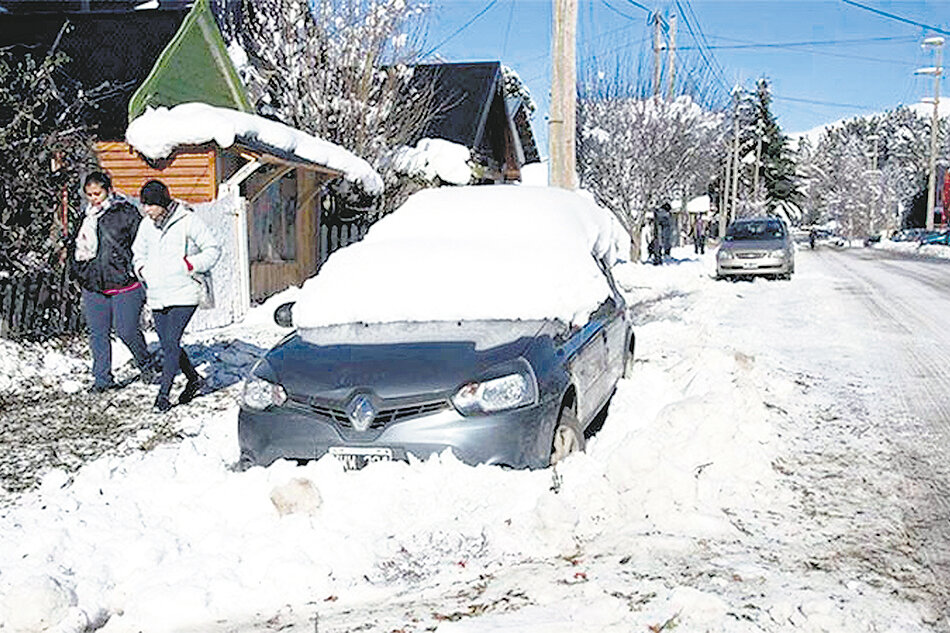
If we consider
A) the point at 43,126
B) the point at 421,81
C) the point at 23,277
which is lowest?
the point at 23,277

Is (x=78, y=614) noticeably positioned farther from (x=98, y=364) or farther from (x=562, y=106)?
(x=562, y=106)

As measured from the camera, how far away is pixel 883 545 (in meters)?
3.94

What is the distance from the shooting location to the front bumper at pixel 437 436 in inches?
171

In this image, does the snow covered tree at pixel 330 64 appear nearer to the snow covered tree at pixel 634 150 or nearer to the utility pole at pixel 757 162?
the snow covered tree at pixel 634 150

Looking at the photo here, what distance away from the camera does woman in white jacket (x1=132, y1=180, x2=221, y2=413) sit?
21.8ft

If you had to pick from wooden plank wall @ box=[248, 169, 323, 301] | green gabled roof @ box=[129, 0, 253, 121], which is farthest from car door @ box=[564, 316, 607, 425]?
wooden plank wall @ box=[248, 169, 323, 301]

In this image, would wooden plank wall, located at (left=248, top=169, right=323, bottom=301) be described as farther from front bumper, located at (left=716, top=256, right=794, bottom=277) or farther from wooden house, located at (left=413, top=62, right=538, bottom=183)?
front bumper, located at (left=716, top=256, right=794, bottom=277)

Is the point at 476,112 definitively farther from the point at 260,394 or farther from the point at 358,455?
the point at 358,455

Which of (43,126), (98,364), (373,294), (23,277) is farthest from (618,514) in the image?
(43,126)

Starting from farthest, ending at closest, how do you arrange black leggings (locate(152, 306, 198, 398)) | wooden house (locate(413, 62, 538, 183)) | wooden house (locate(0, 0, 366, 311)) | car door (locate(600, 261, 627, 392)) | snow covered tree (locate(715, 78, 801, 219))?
1. snow covered tree (locate(715, 78, 801, 219))
2. wooden house (locate(413, 62, 538, 183))
3. wooden house (locate(0, 0, 366, 311))
4. black leggings (locate(152, 306, 198, 398))
5. car door (locate(600, 261, 627, 392))

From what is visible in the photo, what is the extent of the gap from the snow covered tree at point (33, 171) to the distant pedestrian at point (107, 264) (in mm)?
2597

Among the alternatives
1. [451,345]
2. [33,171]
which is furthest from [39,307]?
[451,345]

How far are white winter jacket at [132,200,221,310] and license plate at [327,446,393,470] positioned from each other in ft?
9.23

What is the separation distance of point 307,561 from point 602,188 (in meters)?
24.1
